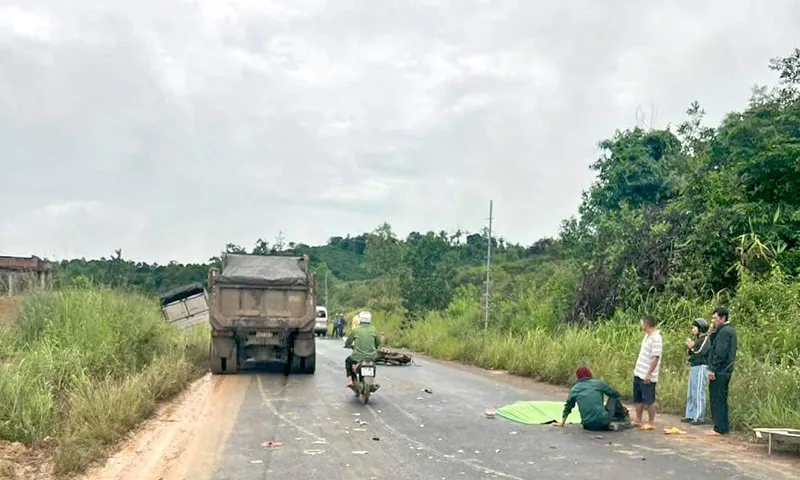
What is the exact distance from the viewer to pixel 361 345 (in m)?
13.6

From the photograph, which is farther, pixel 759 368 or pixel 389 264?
pixel 389 264

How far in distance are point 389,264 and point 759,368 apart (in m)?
43.6

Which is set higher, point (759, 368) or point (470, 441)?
point (759, 368)

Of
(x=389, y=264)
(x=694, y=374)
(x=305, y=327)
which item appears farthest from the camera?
(x=389, y=264)

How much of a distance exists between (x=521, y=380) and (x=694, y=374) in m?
6.71

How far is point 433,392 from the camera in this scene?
14.8 metres

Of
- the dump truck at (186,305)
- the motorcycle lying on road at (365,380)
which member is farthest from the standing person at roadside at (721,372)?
the dump truck at (186,305)

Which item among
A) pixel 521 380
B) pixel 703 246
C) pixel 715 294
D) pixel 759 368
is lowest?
pixel 521 380

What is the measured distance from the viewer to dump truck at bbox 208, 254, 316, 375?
690 inches

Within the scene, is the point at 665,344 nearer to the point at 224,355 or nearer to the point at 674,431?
the point at 674,431

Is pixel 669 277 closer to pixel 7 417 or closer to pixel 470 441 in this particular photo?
pixel 470 441

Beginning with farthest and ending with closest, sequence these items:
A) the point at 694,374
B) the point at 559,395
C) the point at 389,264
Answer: the point at 389,264 < the point at 559,395 < the point at 694,374

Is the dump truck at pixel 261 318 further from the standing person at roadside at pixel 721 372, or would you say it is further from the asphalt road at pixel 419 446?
the standing person at roadside at pixel 721 372

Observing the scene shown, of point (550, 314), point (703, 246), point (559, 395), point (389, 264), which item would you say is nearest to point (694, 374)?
point (559, 395)
